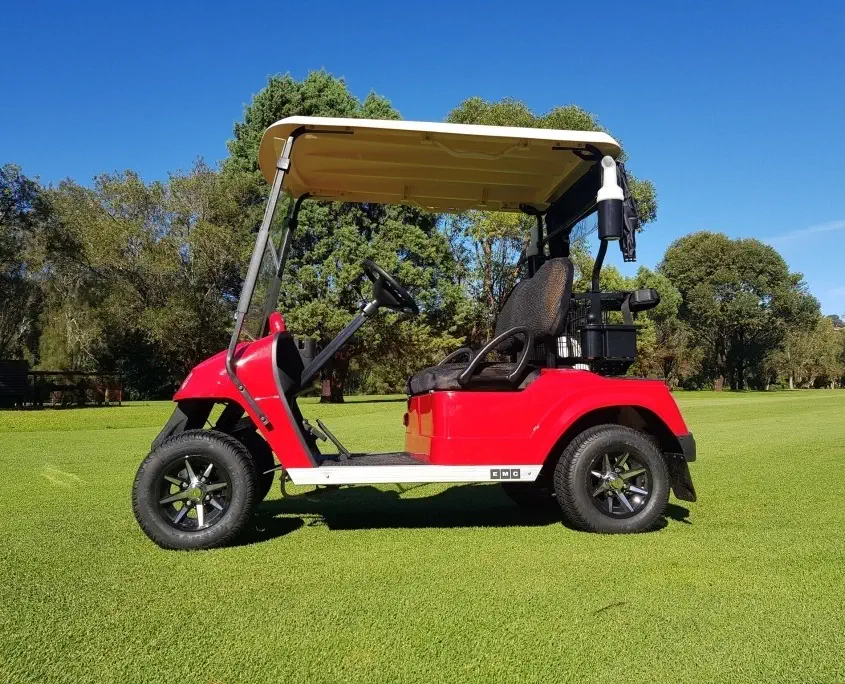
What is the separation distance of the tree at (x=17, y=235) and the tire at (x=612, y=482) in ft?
91.9

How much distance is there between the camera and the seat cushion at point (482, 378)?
4.30 metres

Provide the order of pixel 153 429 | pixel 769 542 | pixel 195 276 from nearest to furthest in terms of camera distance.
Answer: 1. pixel 769 542
2. pixel 153 429
3. pixel 195 276

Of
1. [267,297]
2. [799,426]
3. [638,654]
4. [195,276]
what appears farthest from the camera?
[195,276]

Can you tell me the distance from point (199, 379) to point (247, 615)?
174cm

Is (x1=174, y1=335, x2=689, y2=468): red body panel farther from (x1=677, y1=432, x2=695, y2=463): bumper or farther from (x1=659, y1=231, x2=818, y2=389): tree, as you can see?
(x1=659, y1=231, x2=818, y2=389): tree

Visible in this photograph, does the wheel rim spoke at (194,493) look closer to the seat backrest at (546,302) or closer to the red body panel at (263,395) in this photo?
the red body panel at (263,395)

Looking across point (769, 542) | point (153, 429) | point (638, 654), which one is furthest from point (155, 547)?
point (153, 429)

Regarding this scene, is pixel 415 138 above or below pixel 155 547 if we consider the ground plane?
above

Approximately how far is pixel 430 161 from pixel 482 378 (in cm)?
166

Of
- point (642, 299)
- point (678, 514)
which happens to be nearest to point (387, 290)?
point (642, 299)

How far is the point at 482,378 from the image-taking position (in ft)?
14.3

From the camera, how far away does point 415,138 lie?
14.4ft

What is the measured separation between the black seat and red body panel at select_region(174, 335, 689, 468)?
88 millimetres

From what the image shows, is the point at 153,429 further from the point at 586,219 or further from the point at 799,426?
the point at 799,426
